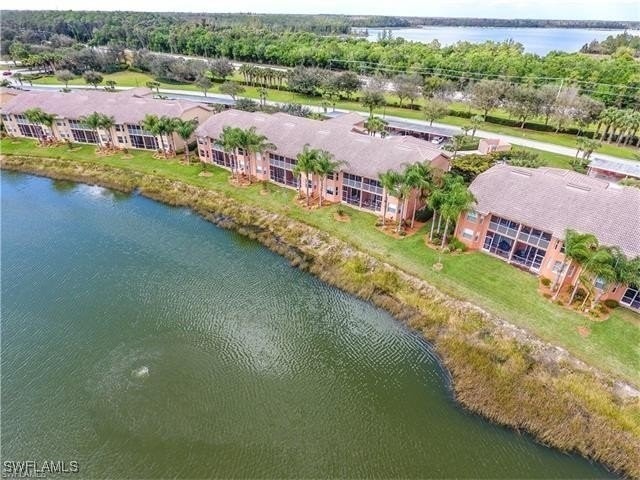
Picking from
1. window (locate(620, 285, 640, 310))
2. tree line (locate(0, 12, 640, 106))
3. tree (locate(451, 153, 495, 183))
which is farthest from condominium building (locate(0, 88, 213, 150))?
tree line (locate(0, 12, 640, 106))

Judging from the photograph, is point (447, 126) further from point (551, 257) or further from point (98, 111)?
point (98, 111)

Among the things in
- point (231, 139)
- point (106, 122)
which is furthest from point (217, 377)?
point (106, 122)

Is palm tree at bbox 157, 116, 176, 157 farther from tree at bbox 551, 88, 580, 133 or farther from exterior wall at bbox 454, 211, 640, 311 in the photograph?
tree at bbox 551, 88, 580, 133

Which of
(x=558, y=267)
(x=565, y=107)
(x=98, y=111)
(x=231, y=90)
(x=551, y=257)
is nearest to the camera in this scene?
(x=558, y=267)

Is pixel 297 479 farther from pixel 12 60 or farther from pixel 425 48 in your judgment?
pixel 12 60

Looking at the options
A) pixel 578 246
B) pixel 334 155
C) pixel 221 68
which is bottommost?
pixel 578 246

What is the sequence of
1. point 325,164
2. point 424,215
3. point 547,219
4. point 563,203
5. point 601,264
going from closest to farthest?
point 601,264 → point 547,219 → point 563,203 → point 325,164 → point 424,215

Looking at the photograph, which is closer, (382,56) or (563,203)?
(563,203)

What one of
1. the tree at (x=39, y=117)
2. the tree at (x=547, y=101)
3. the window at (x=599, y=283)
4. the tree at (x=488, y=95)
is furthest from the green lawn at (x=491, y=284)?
the tree at (x=547, y=101)
